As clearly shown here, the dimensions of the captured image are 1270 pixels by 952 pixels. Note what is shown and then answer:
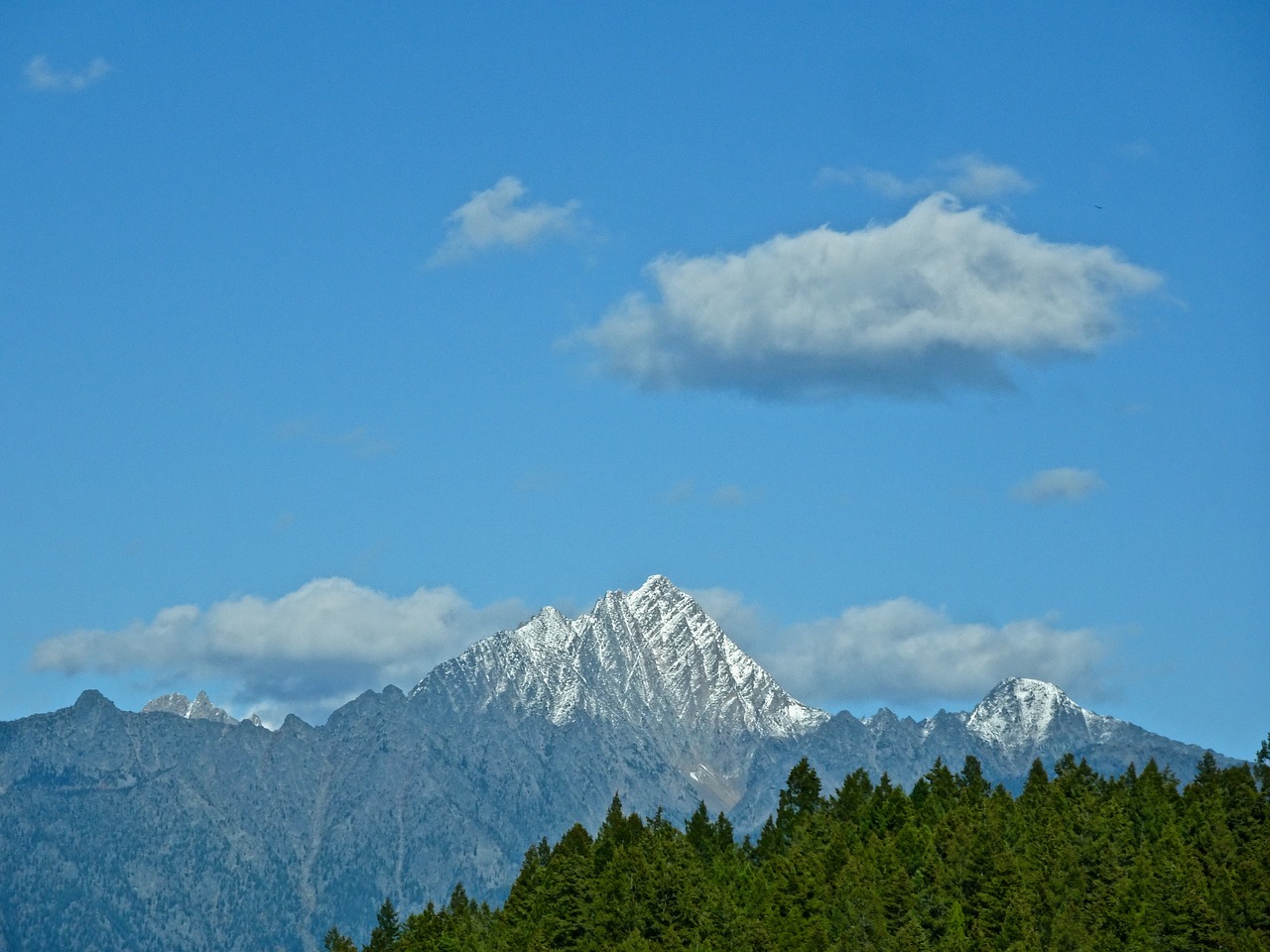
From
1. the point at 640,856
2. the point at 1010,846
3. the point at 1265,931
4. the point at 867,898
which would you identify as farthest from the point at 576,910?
the point at 1265,931

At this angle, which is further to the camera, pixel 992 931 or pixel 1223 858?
pixel 1223 858

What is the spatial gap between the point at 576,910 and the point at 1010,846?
4023 cm

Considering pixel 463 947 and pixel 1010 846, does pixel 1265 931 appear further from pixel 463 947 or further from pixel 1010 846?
pixel 463 947

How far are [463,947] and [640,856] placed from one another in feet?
57.9

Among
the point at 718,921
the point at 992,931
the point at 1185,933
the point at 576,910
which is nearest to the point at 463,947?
the point at 576,910

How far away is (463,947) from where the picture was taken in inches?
7589

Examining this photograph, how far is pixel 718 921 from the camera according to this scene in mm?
180875

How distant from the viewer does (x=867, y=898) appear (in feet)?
602

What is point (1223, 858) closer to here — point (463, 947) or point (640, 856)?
point (640, 856)

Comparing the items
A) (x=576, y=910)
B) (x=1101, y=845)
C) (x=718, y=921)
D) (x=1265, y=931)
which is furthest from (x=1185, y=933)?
(x=576, y=910)

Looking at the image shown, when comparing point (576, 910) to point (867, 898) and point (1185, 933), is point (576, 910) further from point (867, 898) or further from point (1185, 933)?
point (1185, 933)

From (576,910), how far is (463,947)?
1118 centimetres

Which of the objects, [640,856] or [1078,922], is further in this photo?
[640,856]

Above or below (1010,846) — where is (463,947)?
below
